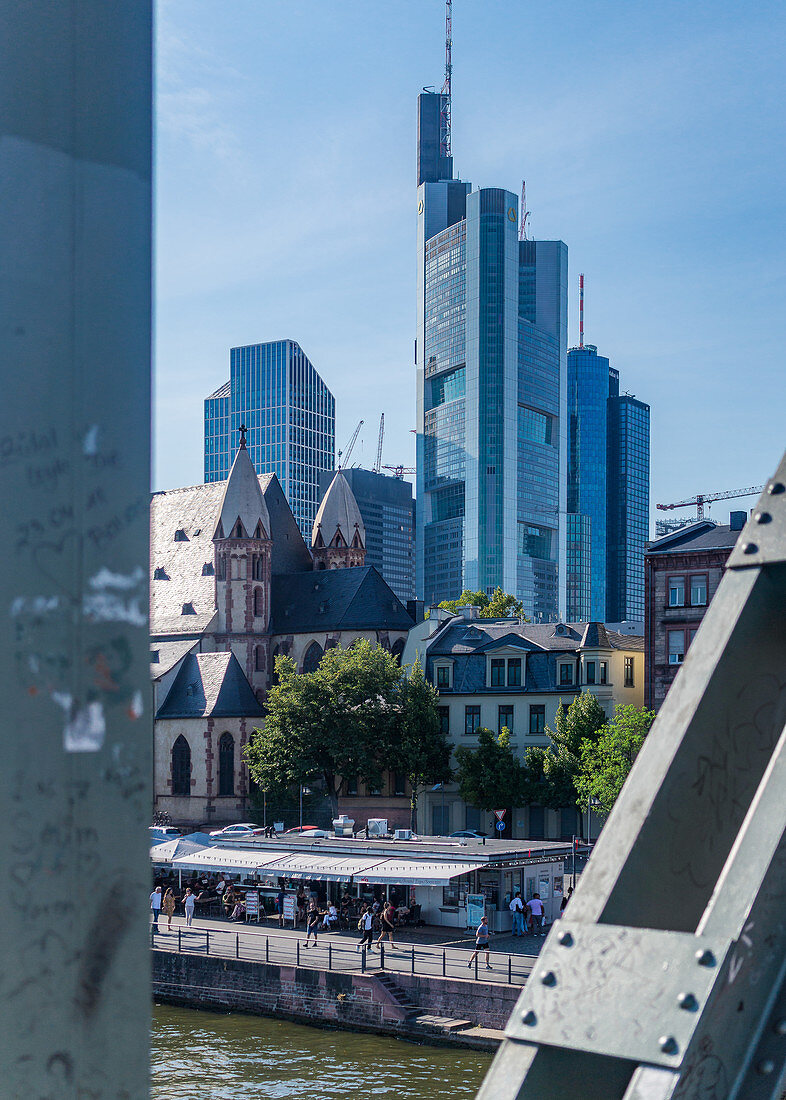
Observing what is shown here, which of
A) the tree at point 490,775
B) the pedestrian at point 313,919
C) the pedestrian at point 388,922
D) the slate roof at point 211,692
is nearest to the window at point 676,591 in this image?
the tree at point 490,775

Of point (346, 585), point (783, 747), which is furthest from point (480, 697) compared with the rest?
point (783, 747)

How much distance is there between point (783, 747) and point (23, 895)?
1.55 m

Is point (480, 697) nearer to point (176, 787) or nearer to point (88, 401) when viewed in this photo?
point (176, 787)

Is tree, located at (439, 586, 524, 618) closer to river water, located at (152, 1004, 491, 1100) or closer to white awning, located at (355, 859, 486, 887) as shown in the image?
white awning, located at (355, 859, 486, 887)

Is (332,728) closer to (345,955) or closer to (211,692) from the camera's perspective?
(211,692)

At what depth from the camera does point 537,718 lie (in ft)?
200

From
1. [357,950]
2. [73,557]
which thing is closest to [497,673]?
[357,950]

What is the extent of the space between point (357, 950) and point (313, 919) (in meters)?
2.67

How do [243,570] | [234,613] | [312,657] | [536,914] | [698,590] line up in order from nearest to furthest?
[536,914] → [698,590] → [312,657] → [234,613] → [243,570]

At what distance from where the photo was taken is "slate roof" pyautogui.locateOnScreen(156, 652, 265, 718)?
230ft

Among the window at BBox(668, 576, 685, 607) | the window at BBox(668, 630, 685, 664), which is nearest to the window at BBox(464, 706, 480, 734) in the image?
the window at BBox(668, 630, 685, 664)

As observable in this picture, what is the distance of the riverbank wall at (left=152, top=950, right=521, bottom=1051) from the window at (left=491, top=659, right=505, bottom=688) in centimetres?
3154

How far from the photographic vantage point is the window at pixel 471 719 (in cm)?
6231

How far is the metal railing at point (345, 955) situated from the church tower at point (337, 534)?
5129cm
